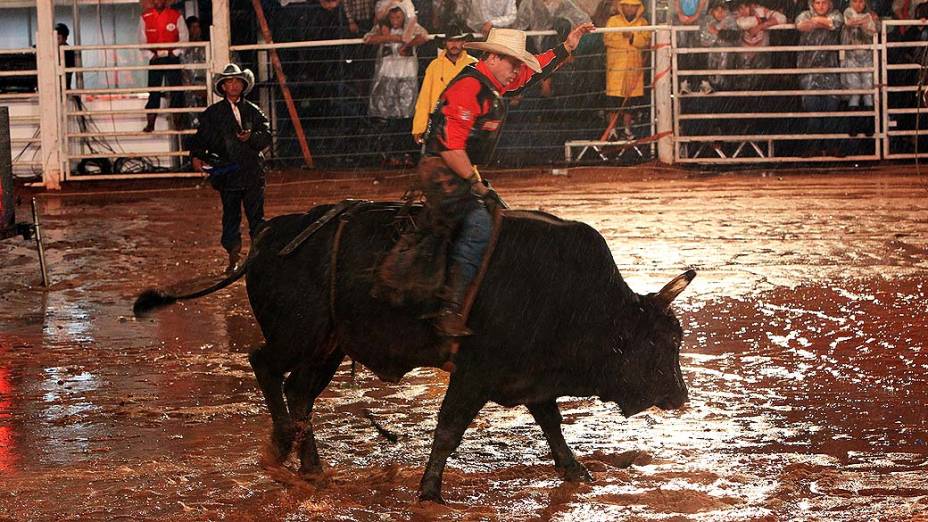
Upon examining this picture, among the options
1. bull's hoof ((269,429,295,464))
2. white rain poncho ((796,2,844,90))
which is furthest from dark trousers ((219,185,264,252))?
white rain poncho ((796,2,844,90))

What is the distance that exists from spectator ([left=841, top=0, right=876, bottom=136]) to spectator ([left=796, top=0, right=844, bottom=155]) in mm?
146

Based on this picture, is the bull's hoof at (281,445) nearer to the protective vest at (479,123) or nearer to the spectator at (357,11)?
the protective vest at (479,123)

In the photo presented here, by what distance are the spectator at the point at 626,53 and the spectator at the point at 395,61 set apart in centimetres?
260

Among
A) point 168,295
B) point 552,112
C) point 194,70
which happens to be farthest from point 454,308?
point 194,70

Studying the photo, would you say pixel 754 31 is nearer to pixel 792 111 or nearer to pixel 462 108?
pixel 792 111

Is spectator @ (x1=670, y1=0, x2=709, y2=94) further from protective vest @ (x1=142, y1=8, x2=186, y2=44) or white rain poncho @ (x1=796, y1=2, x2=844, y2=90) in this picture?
protective vest @ (x1=142, y1=8, x2=186, y2=44)

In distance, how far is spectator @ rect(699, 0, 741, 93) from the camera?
1767 centimetres

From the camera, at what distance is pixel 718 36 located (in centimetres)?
1784

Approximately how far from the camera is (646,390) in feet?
18.8

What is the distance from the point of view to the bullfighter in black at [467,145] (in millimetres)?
5676

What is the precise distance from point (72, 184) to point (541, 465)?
13.9 meters

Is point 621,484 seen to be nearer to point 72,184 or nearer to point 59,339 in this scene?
point 59,339

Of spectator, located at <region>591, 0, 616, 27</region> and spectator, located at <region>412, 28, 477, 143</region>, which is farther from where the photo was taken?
spectator, located at <region>591, 0, 616, 27</region>

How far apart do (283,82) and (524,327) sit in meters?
13.4
